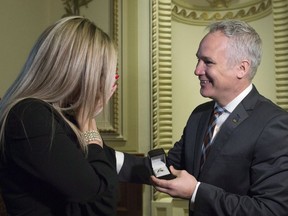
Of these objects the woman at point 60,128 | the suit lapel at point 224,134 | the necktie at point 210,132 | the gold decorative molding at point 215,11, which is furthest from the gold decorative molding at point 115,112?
the woman at point 60,128

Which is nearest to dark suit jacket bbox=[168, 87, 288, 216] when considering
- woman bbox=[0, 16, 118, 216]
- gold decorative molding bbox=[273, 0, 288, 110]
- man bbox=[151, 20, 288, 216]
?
man bbox=[151, 20, 288, 216]

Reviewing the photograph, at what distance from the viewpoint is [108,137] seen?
207 centimetres

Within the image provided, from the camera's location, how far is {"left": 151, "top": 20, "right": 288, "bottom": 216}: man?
958mm

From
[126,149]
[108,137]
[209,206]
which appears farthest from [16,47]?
[209,206]

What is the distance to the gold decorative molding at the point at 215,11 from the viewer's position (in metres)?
2.16

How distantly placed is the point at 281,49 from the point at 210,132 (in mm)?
954

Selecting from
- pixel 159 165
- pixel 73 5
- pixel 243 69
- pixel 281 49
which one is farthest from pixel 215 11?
pixel 159 165

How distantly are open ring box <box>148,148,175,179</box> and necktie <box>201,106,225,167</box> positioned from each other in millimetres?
201

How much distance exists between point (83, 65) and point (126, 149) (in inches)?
51.9

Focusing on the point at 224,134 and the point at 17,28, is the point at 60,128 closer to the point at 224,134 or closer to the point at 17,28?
the point at 224,134

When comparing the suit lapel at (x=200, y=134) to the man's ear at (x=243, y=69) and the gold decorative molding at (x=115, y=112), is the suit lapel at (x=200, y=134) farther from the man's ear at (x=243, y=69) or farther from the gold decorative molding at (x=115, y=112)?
the gold decorative molding at (x=115, y=112)

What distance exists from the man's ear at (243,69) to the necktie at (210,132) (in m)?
0.14

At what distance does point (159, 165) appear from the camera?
1010mm

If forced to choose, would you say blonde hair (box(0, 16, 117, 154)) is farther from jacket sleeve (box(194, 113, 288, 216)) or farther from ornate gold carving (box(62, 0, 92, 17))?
ornate gold carving (box(62, 0, 92, 17))
